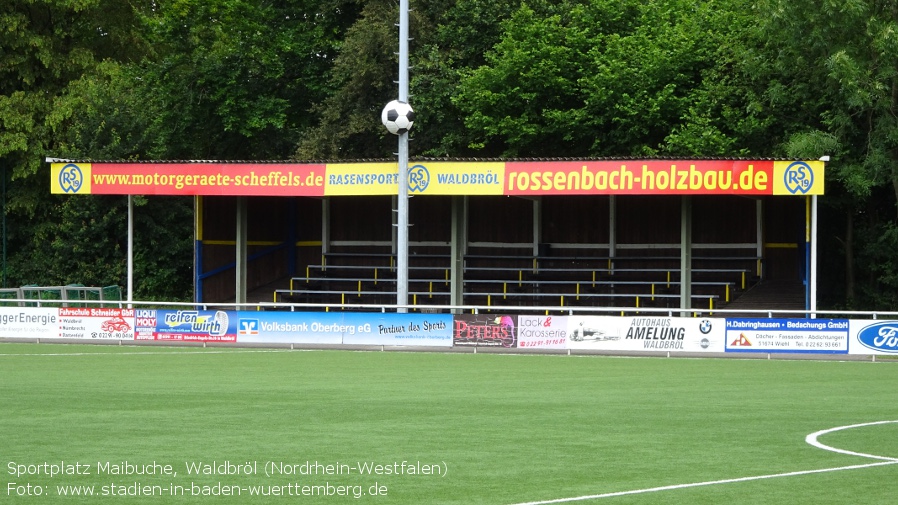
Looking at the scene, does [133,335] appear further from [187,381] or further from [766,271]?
[766,271]

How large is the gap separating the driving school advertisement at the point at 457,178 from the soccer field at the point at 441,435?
33.4ft

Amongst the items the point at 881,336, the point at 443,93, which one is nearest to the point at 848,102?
the point at 881,336

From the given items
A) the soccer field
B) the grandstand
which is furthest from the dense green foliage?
the soccer field

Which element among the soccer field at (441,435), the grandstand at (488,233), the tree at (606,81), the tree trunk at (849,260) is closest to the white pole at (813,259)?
the grandstand at (488,233)

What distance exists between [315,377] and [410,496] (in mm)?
12634

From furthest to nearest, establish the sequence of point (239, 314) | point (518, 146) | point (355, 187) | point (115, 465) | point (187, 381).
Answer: point (518, 146) → point (355, 187) → point (239, 314) → point (187, 381) → point (115, 465)

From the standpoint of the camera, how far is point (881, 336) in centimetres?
2938

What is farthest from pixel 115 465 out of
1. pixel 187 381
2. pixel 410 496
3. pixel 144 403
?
pixel 187 381

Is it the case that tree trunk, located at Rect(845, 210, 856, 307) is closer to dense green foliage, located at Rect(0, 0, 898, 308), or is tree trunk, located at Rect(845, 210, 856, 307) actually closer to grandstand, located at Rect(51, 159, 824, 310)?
dense green foliage, located at Rect(0, 0, 898, 308)

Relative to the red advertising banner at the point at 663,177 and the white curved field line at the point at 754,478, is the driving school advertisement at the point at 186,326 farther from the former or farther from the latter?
the white curved field line at the point at 754,478

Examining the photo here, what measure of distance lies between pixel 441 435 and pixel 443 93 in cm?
3391

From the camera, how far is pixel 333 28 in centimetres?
5325

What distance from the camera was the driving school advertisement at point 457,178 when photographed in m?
34.7

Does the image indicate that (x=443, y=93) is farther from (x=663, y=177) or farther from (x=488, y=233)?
(x=663, y=177)
